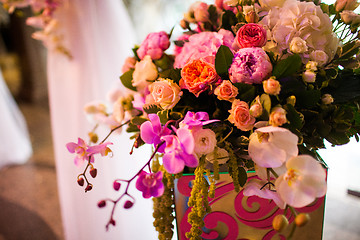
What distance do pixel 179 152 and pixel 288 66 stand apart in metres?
0.21

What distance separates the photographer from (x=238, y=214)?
532mm

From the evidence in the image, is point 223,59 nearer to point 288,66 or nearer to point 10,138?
point 288,66

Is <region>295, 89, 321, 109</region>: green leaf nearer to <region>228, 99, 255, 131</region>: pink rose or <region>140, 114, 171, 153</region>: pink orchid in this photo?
<region>228, 99, 255, 131</region>: pink rose

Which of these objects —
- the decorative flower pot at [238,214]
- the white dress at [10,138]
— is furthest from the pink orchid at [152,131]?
the white dress at [10,138]

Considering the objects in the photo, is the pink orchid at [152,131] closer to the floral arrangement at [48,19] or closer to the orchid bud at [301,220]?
the orchid bud at [301,220]

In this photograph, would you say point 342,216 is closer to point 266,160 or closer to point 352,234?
point 352,234

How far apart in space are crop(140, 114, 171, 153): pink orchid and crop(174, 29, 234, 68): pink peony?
0.45 ft

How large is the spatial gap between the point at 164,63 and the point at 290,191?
35 centimetres

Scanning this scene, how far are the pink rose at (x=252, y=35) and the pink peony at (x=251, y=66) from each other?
0.06 feet

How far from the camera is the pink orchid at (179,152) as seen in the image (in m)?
0.41

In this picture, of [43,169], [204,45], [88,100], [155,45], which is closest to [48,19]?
[88,100]

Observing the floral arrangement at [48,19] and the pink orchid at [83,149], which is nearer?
the pink orchid at [83,149]

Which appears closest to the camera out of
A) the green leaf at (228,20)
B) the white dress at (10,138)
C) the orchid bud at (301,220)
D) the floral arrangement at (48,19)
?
the orchid bud at (301,220)

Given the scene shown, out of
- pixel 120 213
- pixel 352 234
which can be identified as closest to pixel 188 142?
pixel 352 234
